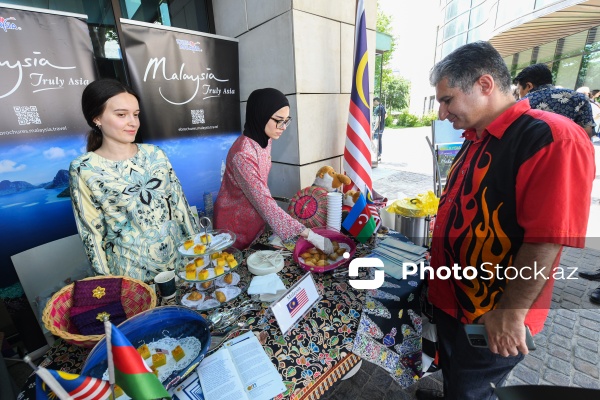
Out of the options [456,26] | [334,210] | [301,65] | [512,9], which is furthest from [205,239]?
[456,26]

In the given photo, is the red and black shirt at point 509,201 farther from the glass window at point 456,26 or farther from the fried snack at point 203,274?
the glass window at point 456,26

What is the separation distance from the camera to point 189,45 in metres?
2.77

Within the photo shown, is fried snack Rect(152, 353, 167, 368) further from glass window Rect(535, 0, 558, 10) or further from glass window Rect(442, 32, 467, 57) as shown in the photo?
glass window Rect(442, 32, 467, 57)

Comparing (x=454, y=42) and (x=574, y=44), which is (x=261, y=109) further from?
(x=454, y=42)

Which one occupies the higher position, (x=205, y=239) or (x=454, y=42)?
(x=454, y=42)

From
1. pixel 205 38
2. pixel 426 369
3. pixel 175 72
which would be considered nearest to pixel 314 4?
pixel 205 38

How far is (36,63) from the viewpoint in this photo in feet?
6.95

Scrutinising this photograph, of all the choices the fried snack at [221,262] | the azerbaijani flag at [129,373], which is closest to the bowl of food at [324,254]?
the fried snack at [221,262]

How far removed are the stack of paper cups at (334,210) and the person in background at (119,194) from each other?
41.2 inches

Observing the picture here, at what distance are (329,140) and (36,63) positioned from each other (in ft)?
8.60

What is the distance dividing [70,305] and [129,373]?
842 millimetres

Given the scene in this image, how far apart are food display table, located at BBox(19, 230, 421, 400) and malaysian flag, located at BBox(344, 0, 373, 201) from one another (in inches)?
54.6

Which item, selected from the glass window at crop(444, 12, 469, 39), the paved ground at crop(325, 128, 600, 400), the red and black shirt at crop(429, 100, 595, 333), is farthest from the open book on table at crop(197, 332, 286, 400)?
the glass window at crop(444, 12, 469, 39)

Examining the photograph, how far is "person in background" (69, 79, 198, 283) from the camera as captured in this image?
1498 mm
